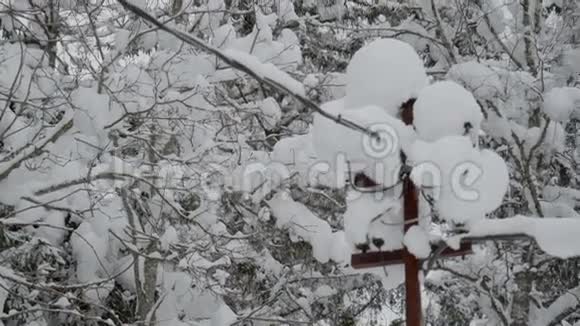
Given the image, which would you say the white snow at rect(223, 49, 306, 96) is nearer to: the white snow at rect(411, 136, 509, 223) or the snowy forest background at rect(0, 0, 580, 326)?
the white snow at rect(411, 136, 509, 223)

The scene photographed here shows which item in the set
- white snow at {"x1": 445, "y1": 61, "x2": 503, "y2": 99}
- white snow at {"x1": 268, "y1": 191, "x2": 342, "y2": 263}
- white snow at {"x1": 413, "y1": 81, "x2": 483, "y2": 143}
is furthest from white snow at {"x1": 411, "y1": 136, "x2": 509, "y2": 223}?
white snow at {"x1": 268, "y1": 191, "x2": 342, "y2": 263}

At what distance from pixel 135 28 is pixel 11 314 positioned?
8.90 feet

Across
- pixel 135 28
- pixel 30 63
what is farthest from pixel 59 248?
pixel 135 28

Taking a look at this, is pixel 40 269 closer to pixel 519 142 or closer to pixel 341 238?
pixel 341 238

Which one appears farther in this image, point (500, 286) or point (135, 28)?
point (500, 286)

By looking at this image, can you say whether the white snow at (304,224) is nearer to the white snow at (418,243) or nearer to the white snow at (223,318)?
the white snow at (223,318)

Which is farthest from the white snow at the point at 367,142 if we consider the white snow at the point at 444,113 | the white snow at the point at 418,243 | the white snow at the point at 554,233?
the white snow at the point at 554,233

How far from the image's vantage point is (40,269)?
5.63 metres

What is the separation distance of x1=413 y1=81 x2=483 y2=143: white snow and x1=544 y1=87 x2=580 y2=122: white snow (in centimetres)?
370

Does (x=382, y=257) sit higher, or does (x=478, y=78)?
(x=478, y=78)

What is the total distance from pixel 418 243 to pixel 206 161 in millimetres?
4227

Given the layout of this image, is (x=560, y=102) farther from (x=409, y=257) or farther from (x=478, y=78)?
(x=409, y=257)

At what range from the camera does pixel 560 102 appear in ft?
18.9

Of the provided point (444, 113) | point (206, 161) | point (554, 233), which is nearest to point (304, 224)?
point (206, 161)
